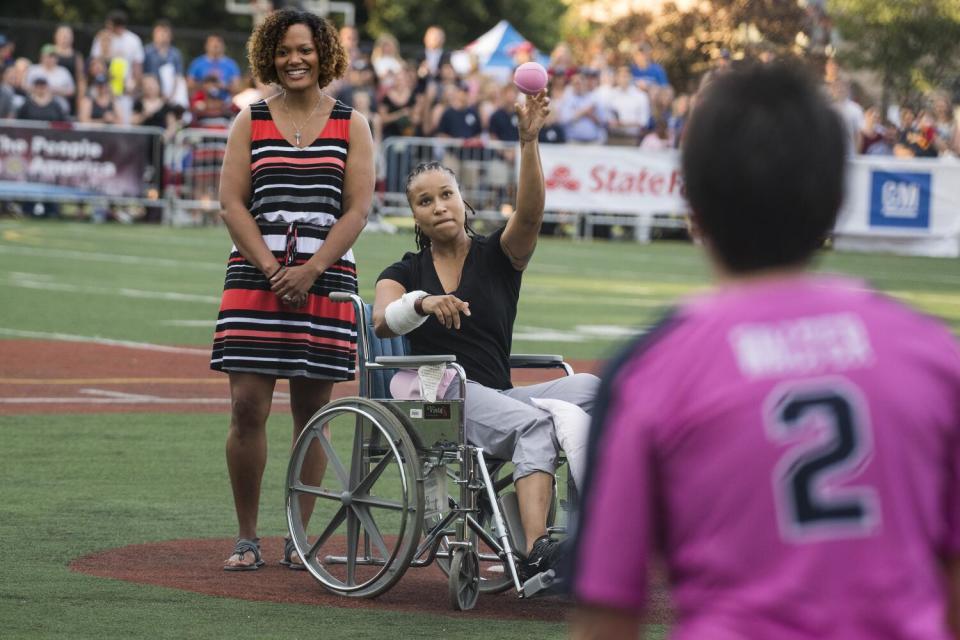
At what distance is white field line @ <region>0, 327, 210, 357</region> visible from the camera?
46.5 ft

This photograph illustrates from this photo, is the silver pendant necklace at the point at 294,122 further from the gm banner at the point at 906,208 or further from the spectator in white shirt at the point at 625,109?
the spectator in white shirt at the point at 625,109

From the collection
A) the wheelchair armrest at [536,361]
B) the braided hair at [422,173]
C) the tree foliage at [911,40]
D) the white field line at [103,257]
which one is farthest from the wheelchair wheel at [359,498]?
the tree foliage at [911,40]

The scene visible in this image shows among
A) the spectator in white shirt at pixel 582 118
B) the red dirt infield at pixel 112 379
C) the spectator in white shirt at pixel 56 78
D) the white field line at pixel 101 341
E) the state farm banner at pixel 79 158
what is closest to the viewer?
the red dirt infield at pixel 112 379

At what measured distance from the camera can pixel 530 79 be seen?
632 centimetres

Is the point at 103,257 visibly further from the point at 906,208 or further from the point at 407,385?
the point at 407,385

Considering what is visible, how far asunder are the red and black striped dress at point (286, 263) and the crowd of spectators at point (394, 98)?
1975cm

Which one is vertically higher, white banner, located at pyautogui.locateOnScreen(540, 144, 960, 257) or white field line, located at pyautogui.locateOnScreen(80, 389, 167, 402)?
white banner, located at pyautogui.locateOnScreen(540, 144, 960, 257)

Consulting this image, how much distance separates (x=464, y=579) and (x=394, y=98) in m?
22.6

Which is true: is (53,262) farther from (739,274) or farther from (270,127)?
(739,274)

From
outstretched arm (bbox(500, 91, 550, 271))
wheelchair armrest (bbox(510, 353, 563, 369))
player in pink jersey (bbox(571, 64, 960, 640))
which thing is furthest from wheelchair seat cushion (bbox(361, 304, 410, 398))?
player in pink jersey (bbox(571, 64, 960, 640))

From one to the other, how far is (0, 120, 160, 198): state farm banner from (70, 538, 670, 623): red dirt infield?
19777 millimetres

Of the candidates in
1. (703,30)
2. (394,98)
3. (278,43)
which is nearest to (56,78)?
(394,98)

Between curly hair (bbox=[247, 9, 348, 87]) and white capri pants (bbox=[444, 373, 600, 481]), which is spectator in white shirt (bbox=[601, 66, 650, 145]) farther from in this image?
→ white capri pants (bbox=[444, 373, 600, 481])

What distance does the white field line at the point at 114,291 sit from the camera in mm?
17938
